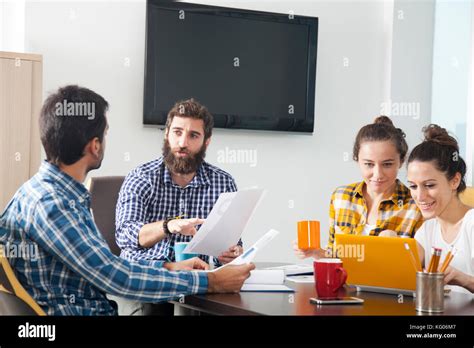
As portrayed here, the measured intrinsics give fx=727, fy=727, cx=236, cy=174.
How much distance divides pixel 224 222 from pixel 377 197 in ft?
→ 2.83

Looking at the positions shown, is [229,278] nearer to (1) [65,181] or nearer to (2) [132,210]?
(1) [65,181]

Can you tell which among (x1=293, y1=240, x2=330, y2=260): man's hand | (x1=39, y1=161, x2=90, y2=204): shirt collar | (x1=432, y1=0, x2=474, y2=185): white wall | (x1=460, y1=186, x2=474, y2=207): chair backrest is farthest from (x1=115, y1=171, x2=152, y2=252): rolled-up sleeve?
(x1=432, y1=0, x2=474, y2=185): white wall

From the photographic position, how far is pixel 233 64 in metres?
5.10

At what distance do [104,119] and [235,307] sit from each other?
619 mm

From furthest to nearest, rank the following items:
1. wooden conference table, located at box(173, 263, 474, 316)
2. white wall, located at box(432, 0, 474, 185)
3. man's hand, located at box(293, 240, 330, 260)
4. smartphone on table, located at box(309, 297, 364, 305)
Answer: white wall, located at box(432, 0, 474, 185), man's hand, located at box(293, 240, 330, 260), smartphone on table, located at box(309, 297, 364, 305), wooden conference table, located at box(173, 263, 474, 316)

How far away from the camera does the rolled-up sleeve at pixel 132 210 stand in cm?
270

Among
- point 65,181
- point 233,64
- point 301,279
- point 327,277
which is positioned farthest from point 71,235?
point 233,64

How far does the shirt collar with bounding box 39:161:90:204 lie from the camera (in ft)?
6.07

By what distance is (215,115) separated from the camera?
Result: 199 inches

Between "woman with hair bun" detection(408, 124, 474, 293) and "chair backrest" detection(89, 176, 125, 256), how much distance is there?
4.29ft

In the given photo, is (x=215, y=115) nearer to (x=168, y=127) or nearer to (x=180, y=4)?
(x=180, y=4)

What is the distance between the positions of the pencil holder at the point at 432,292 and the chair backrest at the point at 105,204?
1.59 metres

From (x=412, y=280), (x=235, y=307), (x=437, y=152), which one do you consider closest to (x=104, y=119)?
(x=235, y=307)

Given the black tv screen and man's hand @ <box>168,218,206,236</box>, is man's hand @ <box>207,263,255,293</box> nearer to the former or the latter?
man's hand @ <box>168,218,206,236</box>
